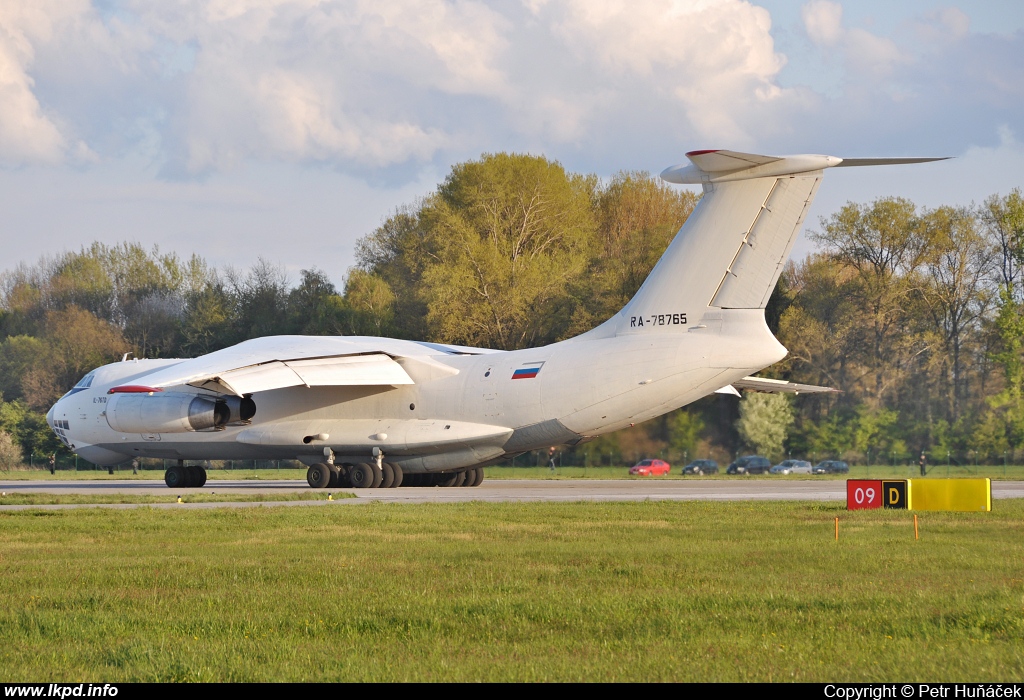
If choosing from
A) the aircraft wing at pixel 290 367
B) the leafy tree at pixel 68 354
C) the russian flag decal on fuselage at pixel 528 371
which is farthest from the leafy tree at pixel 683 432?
the leafy tree at pixel 68 354

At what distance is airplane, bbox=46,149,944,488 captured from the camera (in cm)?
2212

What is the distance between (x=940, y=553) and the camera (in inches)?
494

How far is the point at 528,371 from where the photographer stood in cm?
2538

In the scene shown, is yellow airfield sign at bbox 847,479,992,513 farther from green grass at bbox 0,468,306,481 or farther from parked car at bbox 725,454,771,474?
green grass at bbox 0,468,306,481

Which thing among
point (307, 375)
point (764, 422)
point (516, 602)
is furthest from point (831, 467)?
point (516, 602)

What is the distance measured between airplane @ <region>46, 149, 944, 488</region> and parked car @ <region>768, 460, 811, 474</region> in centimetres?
1029

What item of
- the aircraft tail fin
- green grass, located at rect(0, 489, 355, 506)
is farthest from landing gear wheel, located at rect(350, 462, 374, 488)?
the aircraft tail fin

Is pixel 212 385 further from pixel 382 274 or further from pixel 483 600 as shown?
pixel 382 274

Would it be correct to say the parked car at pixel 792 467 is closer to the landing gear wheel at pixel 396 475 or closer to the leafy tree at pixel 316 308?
the landing gear wheel at pixel 396 475

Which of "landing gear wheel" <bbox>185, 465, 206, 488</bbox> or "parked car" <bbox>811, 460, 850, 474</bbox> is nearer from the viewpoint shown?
"landing gear wheel" <bbox>185, 465, 206, 488</bbox>

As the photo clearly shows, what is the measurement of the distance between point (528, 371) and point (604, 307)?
77.8ft

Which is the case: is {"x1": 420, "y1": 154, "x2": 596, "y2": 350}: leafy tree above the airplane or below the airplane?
above

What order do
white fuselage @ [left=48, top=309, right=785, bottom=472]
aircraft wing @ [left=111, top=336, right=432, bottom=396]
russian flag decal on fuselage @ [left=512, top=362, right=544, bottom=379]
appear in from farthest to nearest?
russian flag decal on fuselage @ [left=512, top=362, right=544, bottom=379] → aircraft wing @ [left=111, top=336, right=432, bottom=396] → white fuselage @ [left=48, top=309, right=785, bottom=472]
